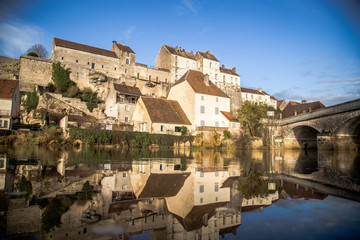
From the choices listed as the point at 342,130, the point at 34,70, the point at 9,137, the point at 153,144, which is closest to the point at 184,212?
the point at 153,144

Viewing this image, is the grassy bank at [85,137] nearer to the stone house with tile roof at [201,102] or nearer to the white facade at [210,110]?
the stone house with tile roof at [201,102]

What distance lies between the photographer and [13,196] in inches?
153

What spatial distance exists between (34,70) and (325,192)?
52.9 meters

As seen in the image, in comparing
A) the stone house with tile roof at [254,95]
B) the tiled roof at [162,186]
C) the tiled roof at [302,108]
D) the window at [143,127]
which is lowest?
the tiled roof at [162,186]

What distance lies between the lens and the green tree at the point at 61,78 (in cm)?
4503

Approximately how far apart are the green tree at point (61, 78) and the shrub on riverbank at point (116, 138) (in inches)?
999

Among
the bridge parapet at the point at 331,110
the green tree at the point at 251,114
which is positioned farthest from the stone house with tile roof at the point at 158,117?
the bridge parapet at the point at 331,110

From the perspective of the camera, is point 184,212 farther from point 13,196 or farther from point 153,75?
point 153,75

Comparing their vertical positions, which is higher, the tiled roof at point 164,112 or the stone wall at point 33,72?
the stone wall at point 33,72

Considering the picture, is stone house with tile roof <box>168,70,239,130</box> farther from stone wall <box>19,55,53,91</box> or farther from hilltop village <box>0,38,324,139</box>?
stone wall <box>19,55,53,91</box>

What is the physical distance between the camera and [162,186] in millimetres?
5461

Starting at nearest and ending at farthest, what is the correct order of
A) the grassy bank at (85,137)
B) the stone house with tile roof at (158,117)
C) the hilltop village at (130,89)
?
the grassy bank at (85,137) < the stone house with tile roof at (158,117) < the hilltop village at (130,89)

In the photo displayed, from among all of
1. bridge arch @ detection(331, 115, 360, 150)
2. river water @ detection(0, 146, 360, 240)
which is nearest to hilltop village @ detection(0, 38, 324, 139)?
bridge arch @ detection(331, 115, 360, 150)

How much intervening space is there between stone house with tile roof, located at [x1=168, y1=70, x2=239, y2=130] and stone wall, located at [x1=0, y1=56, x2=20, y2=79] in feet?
110
